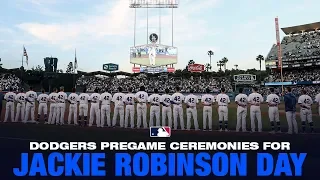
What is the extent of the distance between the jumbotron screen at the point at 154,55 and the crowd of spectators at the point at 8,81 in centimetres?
1994

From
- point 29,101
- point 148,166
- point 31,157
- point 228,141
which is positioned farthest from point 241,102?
point 29,101

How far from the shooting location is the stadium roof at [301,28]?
73812mm

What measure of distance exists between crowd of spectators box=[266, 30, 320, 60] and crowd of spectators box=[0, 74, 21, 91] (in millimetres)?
58286

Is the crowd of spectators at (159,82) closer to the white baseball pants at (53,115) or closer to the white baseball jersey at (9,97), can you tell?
the white baseball jersey at (9,97)

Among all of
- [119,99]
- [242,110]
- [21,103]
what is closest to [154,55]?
[21,103]

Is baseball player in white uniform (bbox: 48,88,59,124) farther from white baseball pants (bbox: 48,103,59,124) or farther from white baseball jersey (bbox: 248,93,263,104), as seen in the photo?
white baseball jersey (bbox: 248,93,263,104)

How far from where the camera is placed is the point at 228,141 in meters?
10.9

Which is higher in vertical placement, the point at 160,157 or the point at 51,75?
the point at 51,75

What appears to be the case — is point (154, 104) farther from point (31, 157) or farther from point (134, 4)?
point (134, 4)

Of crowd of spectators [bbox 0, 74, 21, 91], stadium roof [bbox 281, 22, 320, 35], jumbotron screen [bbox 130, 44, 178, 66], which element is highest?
stadium roof [bbox 281, 22, 320, 35]

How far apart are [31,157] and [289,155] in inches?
278

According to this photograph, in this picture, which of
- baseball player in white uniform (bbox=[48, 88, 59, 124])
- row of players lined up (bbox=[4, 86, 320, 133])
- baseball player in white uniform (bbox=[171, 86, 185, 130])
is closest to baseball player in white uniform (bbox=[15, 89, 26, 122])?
row of players lined up (bbox=[4, 86, 320, 133])

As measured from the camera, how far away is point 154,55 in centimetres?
5462

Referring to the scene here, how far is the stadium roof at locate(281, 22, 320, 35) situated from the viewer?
7381 centimetres
